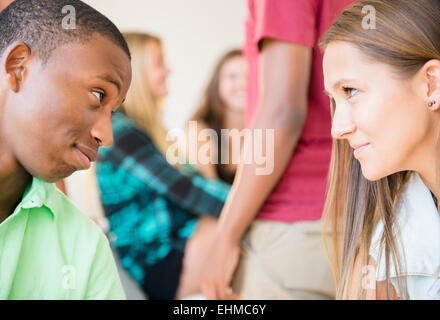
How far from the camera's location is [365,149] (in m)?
0.78

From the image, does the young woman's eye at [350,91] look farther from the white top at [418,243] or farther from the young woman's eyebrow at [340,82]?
the white top at [418,243]

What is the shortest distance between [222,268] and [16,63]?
548 millimetres

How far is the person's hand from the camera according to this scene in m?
1.05

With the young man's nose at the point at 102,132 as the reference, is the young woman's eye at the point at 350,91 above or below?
Result: above

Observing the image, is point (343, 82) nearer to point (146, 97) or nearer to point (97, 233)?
point (97, 233)

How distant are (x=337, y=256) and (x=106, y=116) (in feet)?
1.44

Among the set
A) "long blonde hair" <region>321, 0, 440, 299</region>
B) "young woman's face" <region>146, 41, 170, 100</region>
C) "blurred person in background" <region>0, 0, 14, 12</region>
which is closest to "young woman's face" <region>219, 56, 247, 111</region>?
"young woman's face" <region>146, 41, 170, 100</region>

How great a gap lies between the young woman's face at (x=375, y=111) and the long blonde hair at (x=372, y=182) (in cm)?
2

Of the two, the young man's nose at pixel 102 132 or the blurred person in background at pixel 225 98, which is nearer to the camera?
the young man's nose at pixel 102 132

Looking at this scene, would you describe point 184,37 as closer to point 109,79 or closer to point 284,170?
point 284,170

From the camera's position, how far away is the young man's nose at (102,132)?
30.0 inches

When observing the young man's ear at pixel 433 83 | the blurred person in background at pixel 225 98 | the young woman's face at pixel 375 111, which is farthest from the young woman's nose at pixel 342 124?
the blurred person in background at pixel 225 98

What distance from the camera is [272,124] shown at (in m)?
0.98

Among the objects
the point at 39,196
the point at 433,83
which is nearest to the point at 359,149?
the point at 433,83
